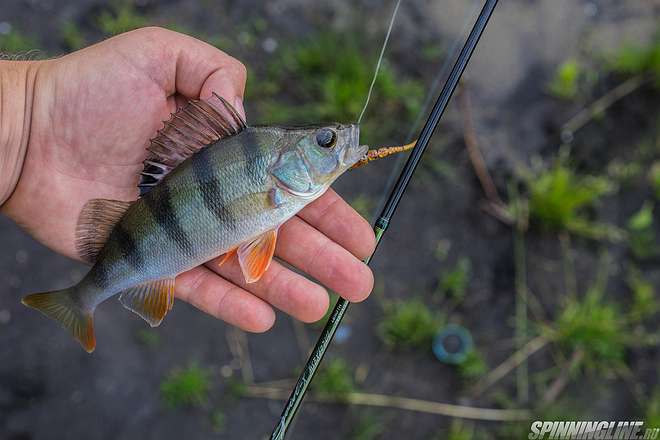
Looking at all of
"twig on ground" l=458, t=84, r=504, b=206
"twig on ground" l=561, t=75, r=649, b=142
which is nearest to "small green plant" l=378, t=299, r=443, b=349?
"twig on ground" l=458, t=84, r=504, b=206

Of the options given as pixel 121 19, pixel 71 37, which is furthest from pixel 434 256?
pixel 71 37

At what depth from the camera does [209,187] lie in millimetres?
2775

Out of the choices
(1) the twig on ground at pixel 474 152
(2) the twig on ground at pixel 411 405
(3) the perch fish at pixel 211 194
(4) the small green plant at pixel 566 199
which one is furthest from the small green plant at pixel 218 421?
(4) the small green plant at pixel 566 199

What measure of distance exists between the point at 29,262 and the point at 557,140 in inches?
171

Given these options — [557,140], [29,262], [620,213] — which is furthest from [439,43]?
[29,262]

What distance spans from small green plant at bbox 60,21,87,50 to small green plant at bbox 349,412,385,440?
3.74 m

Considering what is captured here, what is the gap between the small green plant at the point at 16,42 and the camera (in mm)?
4668

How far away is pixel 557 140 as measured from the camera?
4.97 metres

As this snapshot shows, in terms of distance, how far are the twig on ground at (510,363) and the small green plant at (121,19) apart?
393 cm

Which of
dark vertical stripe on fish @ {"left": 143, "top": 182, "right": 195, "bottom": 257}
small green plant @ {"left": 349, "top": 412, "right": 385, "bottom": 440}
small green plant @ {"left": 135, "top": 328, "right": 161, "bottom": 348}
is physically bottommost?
small green plant @ {"left": 135, "top": 328, "right": 161, "bottom": 348}

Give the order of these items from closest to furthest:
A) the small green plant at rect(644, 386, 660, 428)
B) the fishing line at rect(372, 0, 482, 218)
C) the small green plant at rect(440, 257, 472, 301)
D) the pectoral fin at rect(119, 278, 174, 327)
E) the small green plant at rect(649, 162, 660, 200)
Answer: the pectoral fin at rect(119, 278, 174, 327), the small green plant at rect(644, 386, 660, 428), the small green plant at rect(440, 257, 472, 301), the fishing line at rect(372, 0, 482, 218), the small green plant at rect(649, 162, 660, 200)

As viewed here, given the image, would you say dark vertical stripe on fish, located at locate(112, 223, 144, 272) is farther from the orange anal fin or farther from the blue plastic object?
the blue plastic object

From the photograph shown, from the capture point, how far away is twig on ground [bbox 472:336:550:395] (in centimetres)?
427

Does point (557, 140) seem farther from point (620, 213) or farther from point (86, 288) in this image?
point (86, 288)
